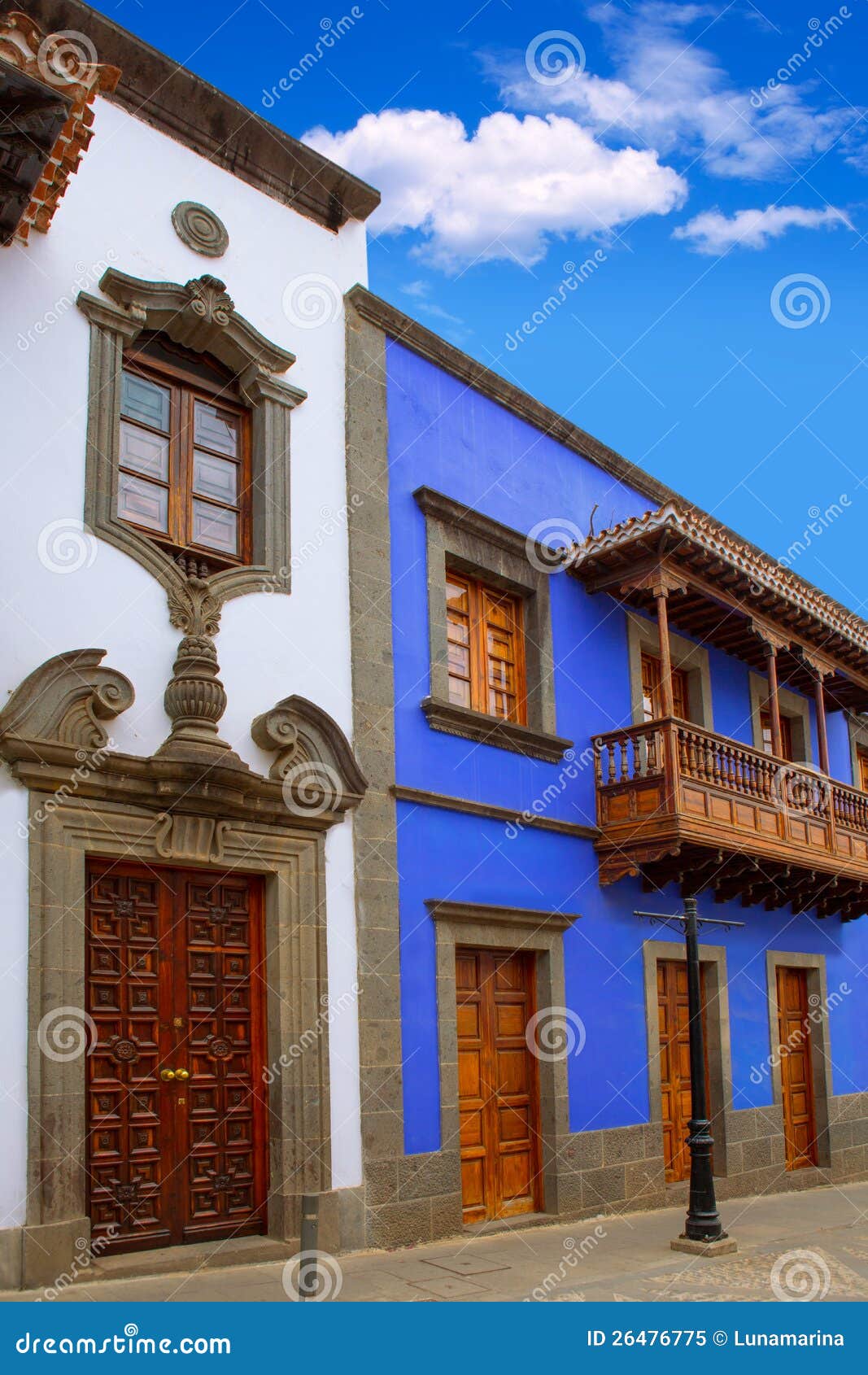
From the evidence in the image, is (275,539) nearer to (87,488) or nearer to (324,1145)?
(87,488)

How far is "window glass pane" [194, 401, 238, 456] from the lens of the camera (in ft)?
30.5

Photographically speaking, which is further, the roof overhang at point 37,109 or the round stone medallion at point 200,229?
the round stone medallion at point 200,229

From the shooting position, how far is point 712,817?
11.8 metres

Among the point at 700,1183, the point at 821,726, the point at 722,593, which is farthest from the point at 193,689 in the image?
the point at 821,726

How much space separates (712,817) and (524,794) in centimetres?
189

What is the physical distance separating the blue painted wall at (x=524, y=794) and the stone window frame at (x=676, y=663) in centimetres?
16

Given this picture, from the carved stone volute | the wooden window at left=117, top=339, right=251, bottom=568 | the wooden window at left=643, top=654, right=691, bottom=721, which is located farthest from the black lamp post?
the wooden window at left=117, top=339, right=251, bottom=568

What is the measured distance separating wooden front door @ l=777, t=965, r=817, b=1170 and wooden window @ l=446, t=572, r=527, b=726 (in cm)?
551

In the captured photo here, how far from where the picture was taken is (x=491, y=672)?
37.6 ft

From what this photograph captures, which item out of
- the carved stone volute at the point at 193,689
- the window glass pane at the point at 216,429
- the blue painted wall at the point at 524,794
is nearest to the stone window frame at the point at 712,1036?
the blue painted wall at the point at 524,794

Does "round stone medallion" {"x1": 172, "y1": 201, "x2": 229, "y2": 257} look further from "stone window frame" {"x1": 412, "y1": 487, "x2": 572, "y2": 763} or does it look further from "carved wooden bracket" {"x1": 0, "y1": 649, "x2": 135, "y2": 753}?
"carved wooden bracket" {"x1": 0, "y1": 649, "x2": 135, "y2": 753}

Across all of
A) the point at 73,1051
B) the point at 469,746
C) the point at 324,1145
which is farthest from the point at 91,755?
the point at 469,746

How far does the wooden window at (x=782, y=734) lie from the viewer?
15570mm

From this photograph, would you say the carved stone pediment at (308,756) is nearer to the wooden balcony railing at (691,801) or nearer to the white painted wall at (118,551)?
the white painted wall at (118,551)
